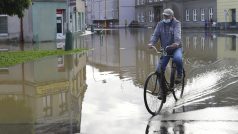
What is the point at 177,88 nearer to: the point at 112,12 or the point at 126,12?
the point at 126,12

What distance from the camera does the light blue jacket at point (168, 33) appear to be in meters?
9.34

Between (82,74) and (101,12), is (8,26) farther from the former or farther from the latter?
(101,12)

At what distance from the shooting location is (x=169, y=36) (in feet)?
31.1

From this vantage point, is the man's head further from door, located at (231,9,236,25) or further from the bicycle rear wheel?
door, located at (231,9,236,25)

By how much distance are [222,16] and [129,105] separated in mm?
53024

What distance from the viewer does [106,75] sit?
15.3 meters

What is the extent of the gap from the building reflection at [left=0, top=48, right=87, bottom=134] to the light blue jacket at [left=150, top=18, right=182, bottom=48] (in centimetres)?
212

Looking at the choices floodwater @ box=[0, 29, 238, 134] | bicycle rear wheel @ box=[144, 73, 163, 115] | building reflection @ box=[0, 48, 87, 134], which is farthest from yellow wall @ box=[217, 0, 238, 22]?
bicycle rear wheel @ box=[144, 73, 163, 115]

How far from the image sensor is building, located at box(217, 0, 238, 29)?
58.2 m

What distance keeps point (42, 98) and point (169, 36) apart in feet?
10.5

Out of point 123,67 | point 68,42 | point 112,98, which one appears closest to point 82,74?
point 123,67

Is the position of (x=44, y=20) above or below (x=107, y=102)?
above

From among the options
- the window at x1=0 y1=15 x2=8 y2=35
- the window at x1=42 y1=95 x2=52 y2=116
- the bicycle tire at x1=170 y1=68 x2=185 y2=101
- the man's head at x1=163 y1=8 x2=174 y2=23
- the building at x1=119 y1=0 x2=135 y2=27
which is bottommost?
the window at x1=42 y1=95 x2=52 y2=116

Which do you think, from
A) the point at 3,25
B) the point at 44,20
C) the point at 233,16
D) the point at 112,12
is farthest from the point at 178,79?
the point at 112,12
